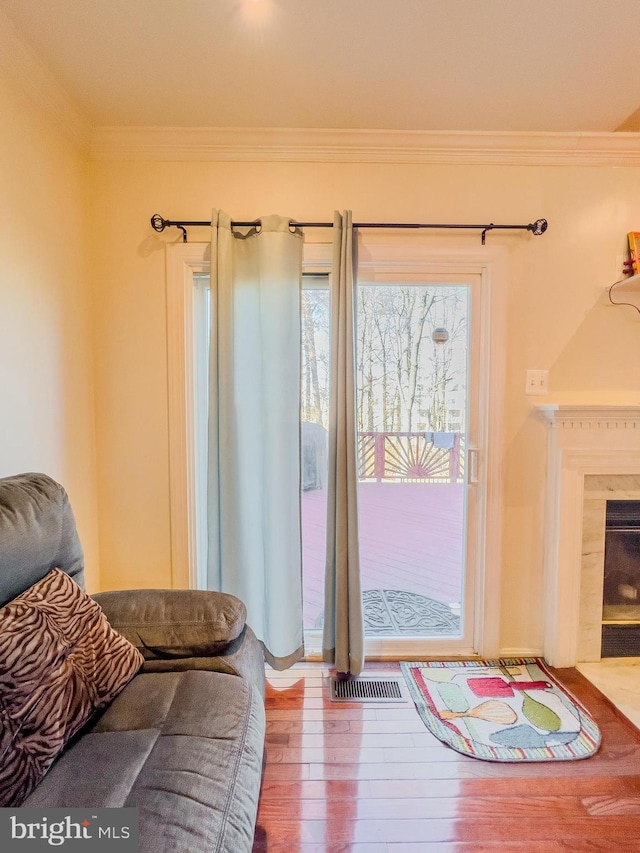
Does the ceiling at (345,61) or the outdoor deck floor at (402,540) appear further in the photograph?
the outdoor deck floor at (402,540)

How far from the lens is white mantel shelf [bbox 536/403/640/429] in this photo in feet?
6.40

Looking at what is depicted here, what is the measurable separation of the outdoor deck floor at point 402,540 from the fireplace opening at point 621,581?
0.75 m

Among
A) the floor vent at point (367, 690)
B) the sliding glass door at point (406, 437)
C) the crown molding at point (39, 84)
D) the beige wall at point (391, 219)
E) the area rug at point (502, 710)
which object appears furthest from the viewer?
the sliding glass door at point (406, 437)

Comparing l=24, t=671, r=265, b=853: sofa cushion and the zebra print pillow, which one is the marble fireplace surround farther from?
the zebra print pillow

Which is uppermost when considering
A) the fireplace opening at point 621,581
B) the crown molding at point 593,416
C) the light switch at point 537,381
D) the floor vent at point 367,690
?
the light switch at point 537,381

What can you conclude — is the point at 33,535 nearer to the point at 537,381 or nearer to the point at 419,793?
the point at 419,793

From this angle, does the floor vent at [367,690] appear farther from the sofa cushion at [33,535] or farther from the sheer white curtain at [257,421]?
the sofa cushion at [33,535]

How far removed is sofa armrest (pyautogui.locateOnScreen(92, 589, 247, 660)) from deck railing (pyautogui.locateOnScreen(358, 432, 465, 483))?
1.03 m

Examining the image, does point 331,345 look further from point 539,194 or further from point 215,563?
point 539,194

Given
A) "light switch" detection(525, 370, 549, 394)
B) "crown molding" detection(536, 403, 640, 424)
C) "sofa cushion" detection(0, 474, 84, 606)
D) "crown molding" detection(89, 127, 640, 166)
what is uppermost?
"crown molding" detection(89, 127, 640, 166)

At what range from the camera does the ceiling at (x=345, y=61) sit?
4.43ft

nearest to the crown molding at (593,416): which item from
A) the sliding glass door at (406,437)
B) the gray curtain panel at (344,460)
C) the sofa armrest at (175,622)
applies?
the sliding glass door at (406,437)

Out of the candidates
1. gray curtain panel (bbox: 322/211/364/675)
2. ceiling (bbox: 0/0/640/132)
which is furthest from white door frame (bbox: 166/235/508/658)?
ceiling (bbox: 0/0/640/132)

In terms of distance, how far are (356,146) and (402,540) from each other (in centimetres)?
202
